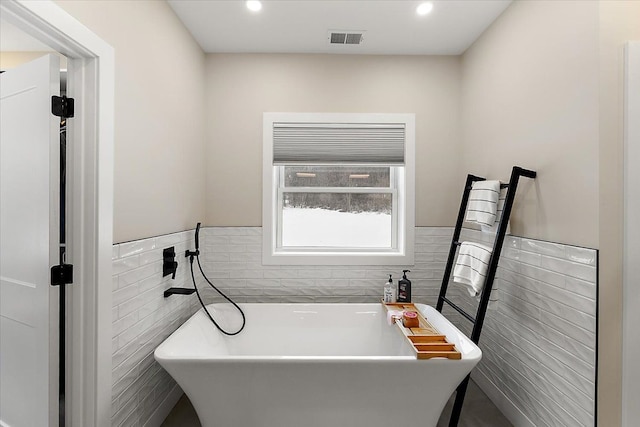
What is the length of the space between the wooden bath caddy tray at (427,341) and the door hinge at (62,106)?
6.28ft

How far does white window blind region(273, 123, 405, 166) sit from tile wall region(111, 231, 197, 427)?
1.13 meters

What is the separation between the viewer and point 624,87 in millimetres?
1465

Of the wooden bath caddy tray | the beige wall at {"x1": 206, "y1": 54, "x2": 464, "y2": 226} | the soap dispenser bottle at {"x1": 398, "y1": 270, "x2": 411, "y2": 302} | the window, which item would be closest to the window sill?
the window

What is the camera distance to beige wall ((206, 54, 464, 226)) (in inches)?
110

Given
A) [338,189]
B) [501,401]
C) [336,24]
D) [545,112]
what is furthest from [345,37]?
[501,401]

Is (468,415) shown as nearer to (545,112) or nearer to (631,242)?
(631,242)

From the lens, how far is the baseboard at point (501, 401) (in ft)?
6.46

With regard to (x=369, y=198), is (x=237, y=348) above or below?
below

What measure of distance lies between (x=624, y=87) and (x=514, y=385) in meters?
1.69

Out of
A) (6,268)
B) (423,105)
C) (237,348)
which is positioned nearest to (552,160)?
(423,105)

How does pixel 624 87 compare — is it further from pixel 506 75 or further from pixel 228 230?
pixel 228 230

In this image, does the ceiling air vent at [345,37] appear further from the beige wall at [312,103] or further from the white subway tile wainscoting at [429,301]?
the white subway tile wainscoting at [429,301]

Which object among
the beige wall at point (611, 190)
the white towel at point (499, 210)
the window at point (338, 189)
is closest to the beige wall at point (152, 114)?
the window at point (338, 189)

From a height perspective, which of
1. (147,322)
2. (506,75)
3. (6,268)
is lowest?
(147,322)
